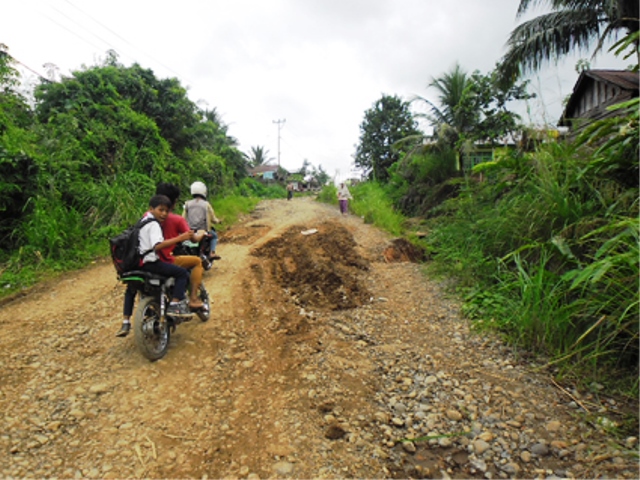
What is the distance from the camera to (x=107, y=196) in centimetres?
785

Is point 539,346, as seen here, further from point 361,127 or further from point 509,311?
point 361,127

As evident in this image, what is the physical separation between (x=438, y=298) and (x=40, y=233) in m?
6.81

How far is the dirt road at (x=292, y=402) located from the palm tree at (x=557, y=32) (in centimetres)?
1038

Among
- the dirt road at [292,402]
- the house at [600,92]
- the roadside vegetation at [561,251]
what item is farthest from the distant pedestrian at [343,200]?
the dirt road at [292,402]

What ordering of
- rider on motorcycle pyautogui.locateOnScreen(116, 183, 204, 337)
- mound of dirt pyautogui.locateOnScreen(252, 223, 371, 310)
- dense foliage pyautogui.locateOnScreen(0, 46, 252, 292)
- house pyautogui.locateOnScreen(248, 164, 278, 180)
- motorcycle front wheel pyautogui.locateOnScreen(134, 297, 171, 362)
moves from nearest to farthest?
motorcycle front wheel pyautogui.locateOnScreen(134, 297, 171, 362)
rider on motorcycle pyautogui.locateOnScreen(116, 183, 204, 337)
mound of dirt pyautogui.locateOnScreen(252, 223, 371, 310)
dense foliage pyautogui.locateOnScreen(0, 46, 252, 292)
house pyautogui.locateOnScreen(248, 164, 278, 180)

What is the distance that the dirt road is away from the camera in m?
2.05

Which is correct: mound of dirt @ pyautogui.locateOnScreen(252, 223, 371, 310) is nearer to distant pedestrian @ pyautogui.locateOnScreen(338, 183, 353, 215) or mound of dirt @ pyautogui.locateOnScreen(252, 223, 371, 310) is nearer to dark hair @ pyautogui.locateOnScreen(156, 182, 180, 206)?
dark hair @ pyautogui.locateOnScreen(156, 182, 180, 206)

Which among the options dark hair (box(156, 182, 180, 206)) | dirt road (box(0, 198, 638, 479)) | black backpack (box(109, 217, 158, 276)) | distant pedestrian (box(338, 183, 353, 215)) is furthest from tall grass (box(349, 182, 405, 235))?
black backpack (box(109, 217, 158, 276))

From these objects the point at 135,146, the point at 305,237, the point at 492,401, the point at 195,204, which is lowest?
the point at 492,401

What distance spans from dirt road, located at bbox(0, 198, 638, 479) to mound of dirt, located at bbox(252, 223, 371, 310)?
0.26m

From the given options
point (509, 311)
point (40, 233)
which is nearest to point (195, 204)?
point (40, 233)

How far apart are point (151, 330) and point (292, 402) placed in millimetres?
1457

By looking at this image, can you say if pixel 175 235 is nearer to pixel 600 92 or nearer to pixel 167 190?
pixel 167 190

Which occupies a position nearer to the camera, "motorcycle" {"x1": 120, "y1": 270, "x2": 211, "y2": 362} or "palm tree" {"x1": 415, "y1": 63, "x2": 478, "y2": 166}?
"motorcycle" {"x1": 120, "y1": 270, "x2": 211, "y2": 362}
